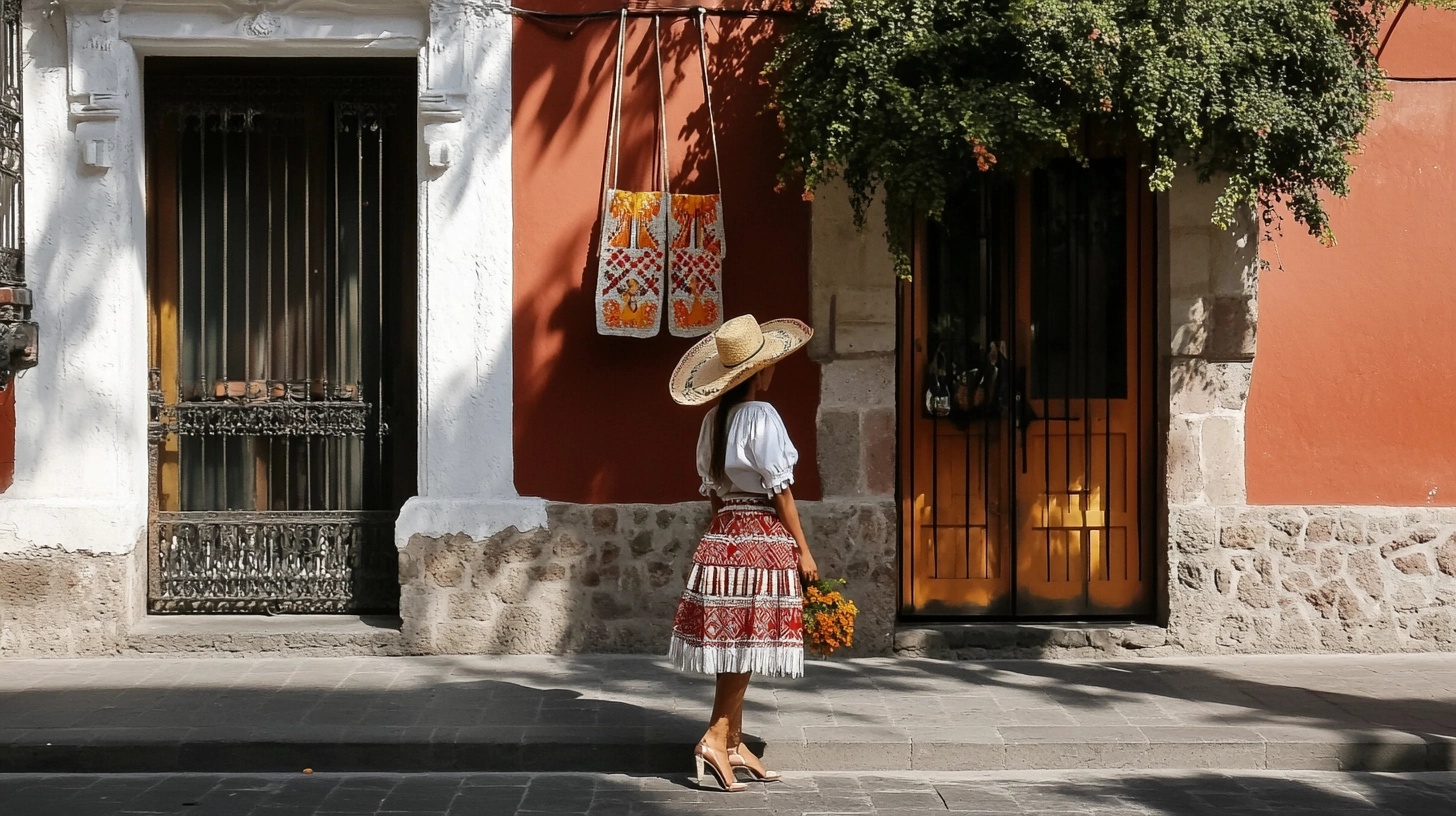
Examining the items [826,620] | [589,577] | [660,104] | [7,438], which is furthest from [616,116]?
[7,438]

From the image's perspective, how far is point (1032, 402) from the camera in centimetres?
814

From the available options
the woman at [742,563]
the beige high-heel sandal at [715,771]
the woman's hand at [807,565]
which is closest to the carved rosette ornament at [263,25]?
the woman at [742,563]

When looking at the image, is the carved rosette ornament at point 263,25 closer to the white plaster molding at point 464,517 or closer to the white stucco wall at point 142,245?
the white stucco wall at point 142,245

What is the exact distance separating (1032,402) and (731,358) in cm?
300

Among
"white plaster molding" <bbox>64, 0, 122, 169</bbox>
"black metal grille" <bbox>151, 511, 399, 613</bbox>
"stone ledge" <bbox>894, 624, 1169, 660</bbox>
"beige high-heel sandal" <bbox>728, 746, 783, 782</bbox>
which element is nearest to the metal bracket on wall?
"white plaster molding" <bbox>64, 0, 122, 169</bbox>

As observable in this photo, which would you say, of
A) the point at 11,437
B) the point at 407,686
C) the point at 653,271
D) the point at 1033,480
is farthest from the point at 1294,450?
the point at 11,437

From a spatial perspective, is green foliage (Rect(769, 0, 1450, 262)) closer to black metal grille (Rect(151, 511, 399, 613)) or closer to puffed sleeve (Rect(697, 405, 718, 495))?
puffed sleeve (Rect(697, 405, 718, 495))

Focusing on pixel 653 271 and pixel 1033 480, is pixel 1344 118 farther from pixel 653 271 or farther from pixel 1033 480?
pixel 653 271

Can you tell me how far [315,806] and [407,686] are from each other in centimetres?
163

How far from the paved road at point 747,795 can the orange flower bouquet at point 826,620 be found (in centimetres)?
55

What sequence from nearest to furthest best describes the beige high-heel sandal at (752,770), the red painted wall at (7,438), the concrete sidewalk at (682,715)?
1. the beige high-heel sandal at (752,770)
2. the concrete sidewalk at (682,715)
3. the red painted wall at (7,438)

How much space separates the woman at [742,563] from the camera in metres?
5.61

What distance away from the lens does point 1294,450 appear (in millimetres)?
7941

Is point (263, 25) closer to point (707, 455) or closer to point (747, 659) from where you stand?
point (707, 455)
